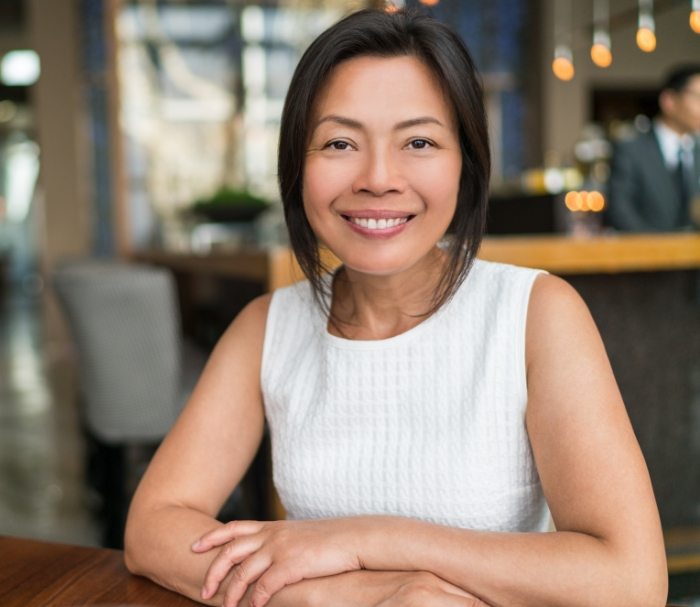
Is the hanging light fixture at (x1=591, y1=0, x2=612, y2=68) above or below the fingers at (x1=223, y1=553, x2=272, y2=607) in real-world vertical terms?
above

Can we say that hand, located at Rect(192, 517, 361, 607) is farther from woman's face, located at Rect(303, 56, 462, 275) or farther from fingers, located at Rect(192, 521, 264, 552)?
woman's face, located at Rect(303, 56, 462, 275)

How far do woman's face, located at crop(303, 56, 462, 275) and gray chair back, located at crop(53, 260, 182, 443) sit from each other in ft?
4.88

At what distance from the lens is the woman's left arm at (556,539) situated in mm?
865

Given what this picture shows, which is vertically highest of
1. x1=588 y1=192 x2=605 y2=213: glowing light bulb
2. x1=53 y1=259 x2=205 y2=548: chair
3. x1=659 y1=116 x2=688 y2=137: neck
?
x1=659 y1=116 x2=688 y2=137: neck

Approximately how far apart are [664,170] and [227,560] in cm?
372

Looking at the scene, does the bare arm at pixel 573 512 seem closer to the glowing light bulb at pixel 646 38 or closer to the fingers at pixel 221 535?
the fingers at pixel 221 535

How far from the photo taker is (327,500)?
1097 mm

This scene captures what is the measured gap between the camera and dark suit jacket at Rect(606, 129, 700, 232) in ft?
13.5

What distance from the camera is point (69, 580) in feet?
2.94

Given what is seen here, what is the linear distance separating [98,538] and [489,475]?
7.92ft

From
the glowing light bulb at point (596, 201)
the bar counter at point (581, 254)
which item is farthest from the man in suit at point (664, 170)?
the bar counter at point (581, 254)

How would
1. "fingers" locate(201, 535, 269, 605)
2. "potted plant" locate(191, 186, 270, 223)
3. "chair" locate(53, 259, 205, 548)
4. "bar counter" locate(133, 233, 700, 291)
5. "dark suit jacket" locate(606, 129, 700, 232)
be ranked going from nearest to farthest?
"fingers" locate(201, 535, 269, 605) < "bar counter" locate(133, 233, 700, 291) < "chair" locate(53, 259, 205, 548) < "potted plant" locate(191, 186, 270, 223) < "dark suit jacket" locate(606, 129, 700, 232)

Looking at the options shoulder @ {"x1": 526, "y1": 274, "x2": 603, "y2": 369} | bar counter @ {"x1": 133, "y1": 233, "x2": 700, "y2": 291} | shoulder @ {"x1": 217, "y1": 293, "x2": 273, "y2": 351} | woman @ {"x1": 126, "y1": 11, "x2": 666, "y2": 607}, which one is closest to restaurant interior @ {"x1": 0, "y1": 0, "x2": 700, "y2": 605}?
bar counter @ {"x1": 133, "y1": 233, "x2": 700, "y2": 291}

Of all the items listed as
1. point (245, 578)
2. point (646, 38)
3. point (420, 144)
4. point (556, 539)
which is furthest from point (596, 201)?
point (245, 578)
